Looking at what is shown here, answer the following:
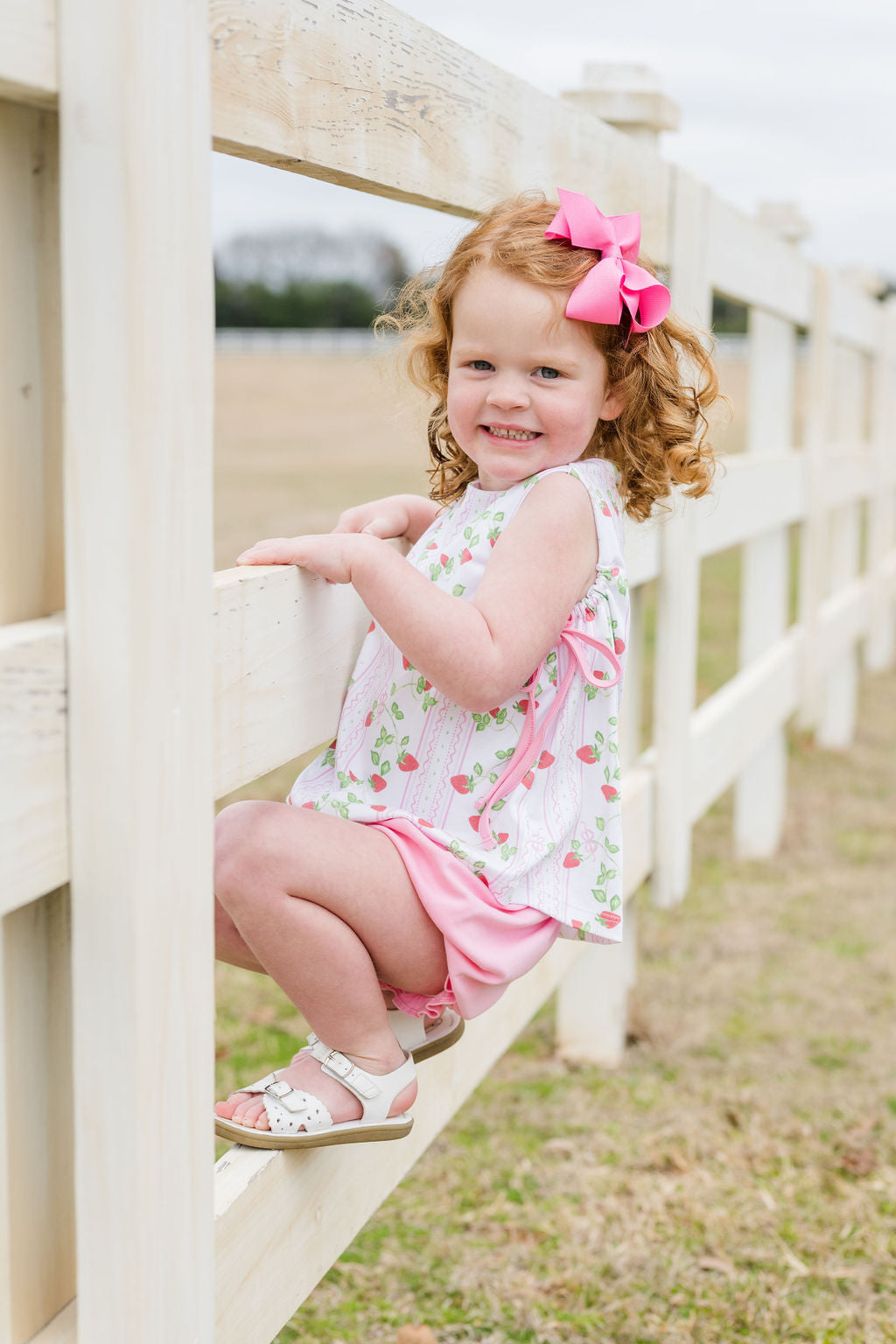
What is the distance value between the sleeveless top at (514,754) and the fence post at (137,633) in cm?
38

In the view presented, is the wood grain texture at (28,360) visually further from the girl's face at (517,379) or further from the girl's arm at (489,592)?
the girl's face at (517,379)

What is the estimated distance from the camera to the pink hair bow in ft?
4.87

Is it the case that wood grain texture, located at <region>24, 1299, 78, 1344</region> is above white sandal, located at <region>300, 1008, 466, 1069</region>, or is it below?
below

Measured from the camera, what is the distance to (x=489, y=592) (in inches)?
56.4

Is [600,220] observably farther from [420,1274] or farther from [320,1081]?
[420,1274]

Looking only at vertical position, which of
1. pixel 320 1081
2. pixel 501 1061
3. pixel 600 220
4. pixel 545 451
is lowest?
pixel 501 1061

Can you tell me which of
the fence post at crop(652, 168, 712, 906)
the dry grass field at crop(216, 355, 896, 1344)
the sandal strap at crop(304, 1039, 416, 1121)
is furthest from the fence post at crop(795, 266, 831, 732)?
the sandal strap at crop(304, 1039, 416, 1121)

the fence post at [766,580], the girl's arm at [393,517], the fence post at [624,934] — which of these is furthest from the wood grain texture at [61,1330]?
the fence post at [766,580]

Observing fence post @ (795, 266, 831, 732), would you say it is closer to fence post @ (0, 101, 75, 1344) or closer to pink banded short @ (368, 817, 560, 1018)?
pink banded short @ (368, 817, 560, 1018)

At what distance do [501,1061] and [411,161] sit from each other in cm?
233

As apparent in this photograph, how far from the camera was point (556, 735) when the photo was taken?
1596mm

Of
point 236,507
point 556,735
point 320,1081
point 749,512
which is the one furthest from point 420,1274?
point 236,507

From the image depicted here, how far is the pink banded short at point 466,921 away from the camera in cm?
147

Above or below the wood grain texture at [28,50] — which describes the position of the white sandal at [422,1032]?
below
